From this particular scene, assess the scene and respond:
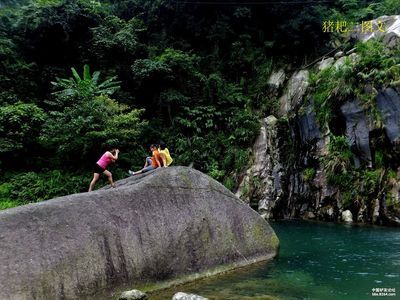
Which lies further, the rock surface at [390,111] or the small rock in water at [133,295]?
the rock surface at [390,111]

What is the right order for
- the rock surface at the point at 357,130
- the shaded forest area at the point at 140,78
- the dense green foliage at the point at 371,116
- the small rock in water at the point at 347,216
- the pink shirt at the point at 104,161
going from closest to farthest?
the pink shirt at the point at 104,161 → the dense green foliage at the point at 371,116 → the small rock in water at the point at 347,216 → the rock surface at the point at 357,130 → the shaded forest area at the point at 140,78

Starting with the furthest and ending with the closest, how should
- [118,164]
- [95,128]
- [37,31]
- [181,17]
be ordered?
[181,17] → [37,31] → [118,164] → [95,128]

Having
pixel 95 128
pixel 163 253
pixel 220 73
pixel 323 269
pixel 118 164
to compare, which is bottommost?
pixel 323 269

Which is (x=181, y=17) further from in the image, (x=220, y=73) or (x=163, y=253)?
(x=163, y=253)

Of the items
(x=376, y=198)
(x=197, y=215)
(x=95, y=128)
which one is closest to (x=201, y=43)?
(x=95, y=128)

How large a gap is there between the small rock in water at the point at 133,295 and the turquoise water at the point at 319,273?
10.0 inches

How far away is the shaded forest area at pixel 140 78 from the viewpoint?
19469 mm

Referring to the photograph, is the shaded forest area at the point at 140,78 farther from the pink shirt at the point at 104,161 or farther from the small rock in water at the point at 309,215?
the pink shirt at the point at 104,161

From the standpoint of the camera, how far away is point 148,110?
23.8 metres

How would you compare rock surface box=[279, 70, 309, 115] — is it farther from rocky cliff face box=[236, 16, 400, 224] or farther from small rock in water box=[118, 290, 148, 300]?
small rock in water box=[118, 290, 148, 300]

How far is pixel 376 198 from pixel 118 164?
12530 millimetres

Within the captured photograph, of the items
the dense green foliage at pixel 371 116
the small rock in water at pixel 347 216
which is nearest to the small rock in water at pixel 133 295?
the small rock in water at pixel 347 216

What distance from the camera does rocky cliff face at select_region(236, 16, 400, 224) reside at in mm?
16547

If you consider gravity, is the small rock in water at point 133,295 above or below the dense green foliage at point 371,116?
below
